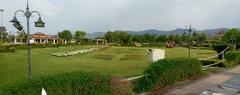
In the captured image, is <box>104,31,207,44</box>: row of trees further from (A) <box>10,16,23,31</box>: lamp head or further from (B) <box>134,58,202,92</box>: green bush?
(A) <box>10,16,23,31</box>: lamp head

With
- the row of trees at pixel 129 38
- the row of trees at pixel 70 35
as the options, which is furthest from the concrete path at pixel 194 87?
the row of trees at pixel 70 35

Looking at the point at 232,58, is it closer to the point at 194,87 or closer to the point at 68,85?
the point at 194,87

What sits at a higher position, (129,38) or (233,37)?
(233,37)

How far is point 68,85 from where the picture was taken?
7449mm

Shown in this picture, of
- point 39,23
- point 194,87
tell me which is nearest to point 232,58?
point 194,87

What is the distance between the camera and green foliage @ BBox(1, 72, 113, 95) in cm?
659

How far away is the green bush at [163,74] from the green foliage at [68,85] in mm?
2701

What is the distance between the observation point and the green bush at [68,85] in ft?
21.6

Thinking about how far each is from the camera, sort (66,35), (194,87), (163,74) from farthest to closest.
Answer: (66,35) < (194,87) < (163,74)

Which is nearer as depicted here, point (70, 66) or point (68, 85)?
point (68, 85)

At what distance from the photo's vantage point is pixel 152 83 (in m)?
10.9

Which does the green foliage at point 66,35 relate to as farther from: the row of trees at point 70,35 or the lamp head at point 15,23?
the lamp head at point 15,23

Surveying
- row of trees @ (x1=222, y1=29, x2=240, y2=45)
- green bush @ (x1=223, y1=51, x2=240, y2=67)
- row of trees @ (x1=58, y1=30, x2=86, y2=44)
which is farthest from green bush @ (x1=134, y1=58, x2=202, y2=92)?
row of trees @ (x1=58, y1=30, x2=86, y2=44)

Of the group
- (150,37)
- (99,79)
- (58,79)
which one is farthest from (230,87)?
(150,37)
